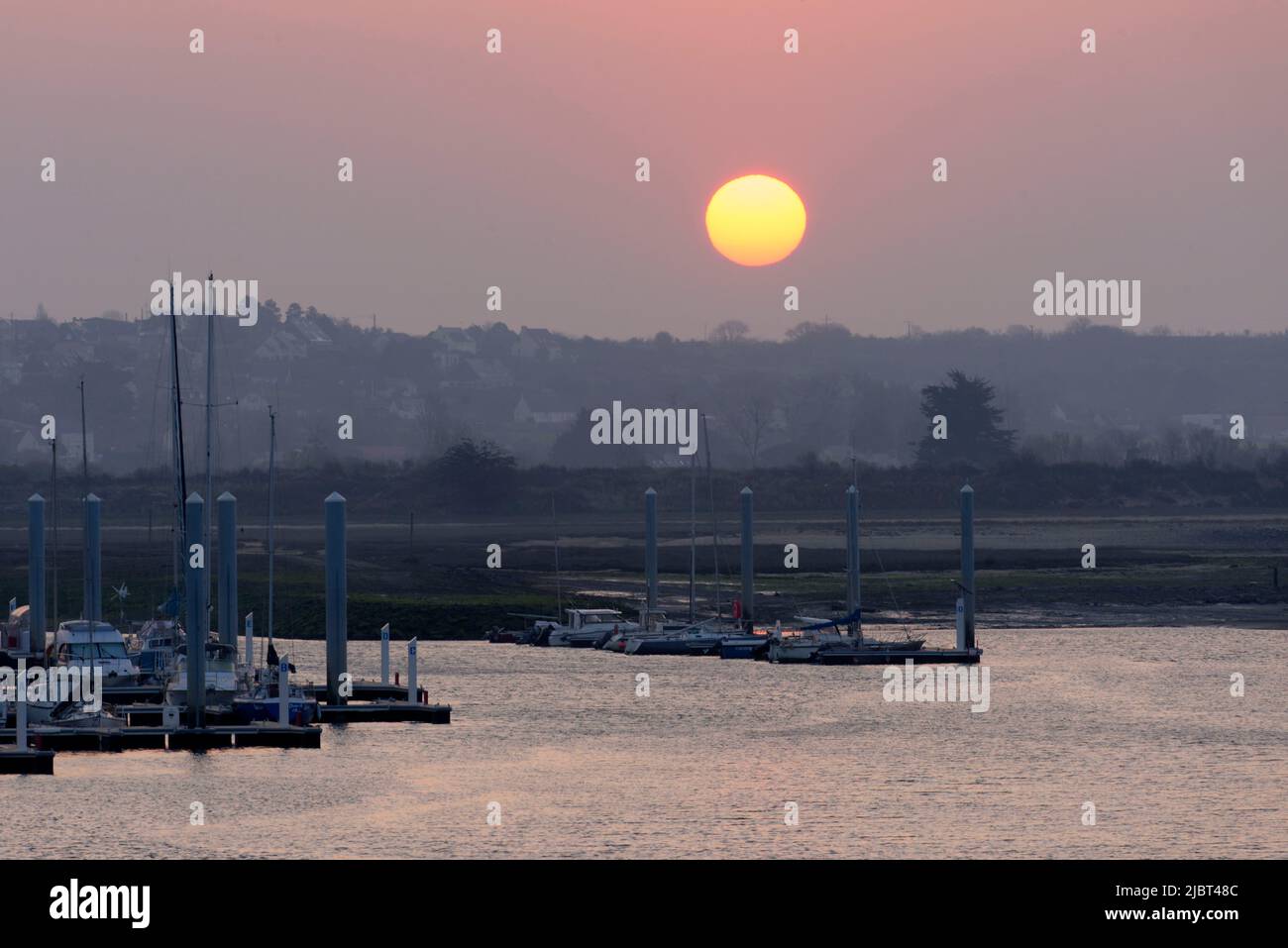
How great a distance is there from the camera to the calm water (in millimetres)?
40875

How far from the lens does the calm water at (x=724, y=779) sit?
40.9 m

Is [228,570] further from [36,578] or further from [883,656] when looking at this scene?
[883,656]

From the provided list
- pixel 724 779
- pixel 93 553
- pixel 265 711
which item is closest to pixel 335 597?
pixel 265 711

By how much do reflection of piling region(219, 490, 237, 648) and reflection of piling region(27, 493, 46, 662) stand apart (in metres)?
8.03

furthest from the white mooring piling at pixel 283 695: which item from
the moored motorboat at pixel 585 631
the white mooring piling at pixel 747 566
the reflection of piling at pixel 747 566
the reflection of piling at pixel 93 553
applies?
the reflection of piling at pixel 747 566

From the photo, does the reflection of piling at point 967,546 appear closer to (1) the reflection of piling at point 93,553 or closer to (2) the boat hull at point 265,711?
(2) the boat hull at point 265,711

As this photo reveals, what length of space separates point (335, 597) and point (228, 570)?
8.06 metres

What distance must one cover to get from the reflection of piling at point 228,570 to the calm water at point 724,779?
7.73 meters

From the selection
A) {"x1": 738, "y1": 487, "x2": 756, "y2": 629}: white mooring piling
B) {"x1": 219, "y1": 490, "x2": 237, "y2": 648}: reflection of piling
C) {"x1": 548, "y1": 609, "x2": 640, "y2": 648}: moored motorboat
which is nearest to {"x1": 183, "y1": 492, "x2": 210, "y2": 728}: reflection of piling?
{"x1": 219, "y1": 490, "x2": 237, "y2": 648}: reflection of piling

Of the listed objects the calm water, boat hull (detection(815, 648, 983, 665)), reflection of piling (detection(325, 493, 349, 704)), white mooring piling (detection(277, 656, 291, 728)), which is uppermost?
reflection of piling (detection(325, 493, 349, 704))

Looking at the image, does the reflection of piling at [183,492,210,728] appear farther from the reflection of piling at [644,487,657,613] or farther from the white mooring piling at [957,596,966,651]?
the reflection of piling at [644,487,657,613]

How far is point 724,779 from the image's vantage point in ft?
164

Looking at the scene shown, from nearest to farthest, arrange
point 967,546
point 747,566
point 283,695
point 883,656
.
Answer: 1. point 283,695
2. point 883,656
3. point 967,546
4. point 747,566
